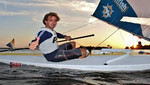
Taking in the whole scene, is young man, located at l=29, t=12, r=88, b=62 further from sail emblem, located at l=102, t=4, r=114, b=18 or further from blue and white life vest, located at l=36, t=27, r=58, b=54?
sail emblem, located at l=102, t=4, r=114, b=18

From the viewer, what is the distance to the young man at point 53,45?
18.5 ft

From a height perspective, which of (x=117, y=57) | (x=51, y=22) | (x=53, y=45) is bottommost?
(x=117, y=57)

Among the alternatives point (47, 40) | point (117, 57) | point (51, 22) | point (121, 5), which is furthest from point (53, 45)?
point (121, 5)

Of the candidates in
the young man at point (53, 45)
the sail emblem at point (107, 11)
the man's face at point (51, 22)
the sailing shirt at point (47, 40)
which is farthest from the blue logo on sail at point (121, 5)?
the sailing shirt at point (47, 40)

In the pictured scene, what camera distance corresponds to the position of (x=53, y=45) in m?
5.78

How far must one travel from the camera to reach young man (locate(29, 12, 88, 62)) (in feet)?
18.5

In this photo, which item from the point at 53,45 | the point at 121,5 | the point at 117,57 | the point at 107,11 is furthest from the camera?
the point at 107,11

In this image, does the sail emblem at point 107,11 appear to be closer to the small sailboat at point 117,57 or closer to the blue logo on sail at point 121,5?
the small sailboat at point 117,57

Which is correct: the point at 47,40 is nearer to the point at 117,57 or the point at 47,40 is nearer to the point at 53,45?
the point at 53,45

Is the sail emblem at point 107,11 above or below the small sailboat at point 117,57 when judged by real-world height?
above

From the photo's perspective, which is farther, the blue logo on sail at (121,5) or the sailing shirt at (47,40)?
the blue logo on sail at (121,5)

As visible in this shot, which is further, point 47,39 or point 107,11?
point 107,11

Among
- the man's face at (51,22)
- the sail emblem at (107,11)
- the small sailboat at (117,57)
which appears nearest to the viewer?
the man's face at (51,22)

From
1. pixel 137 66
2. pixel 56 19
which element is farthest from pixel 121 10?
pixel 56 19
